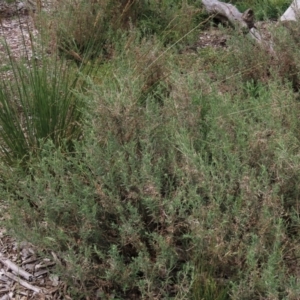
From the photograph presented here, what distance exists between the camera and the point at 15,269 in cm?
253

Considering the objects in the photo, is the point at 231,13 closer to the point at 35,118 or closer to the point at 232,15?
the point at 232,15

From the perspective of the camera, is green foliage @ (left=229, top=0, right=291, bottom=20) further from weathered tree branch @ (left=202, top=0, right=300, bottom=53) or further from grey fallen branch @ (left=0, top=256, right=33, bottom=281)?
grey fallen branch @ (left=0, top=256, right=33, bottom=281)

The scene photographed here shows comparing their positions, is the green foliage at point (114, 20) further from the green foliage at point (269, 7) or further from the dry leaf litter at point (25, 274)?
the dry leaf litter at point (25, 274)

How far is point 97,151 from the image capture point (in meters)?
2.38

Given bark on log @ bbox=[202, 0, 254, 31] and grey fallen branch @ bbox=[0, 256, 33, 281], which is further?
bark on log @ bbox=[202, 0, 254, 31]

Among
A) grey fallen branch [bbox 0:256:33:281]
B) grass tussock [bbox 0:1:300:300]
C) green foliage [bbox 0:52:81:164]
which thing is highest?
grass tussock [bbox 0:1:300:300]

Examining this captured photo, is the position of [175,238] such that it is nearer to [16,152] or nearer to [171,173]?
[171,173]

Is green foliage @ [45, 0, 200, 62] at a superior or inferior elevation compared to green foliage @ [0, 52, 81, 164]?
inferior

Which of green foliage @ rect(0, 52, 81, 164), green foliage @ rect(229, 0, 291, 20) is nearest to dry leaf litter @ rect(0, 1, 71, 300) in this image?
green foliage @ rect(0, 52, 81, 164)

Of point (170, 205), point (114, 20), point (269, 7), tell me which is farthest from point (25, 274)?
point (269, 7)

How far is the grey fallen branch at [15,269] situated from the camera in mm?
2490

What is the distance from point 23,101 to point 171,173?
103 centimetres

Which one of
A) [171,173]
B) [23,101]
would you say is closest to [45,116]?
[23,101]

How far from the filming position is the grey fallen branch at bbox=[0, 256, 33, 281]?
2.49 meters
